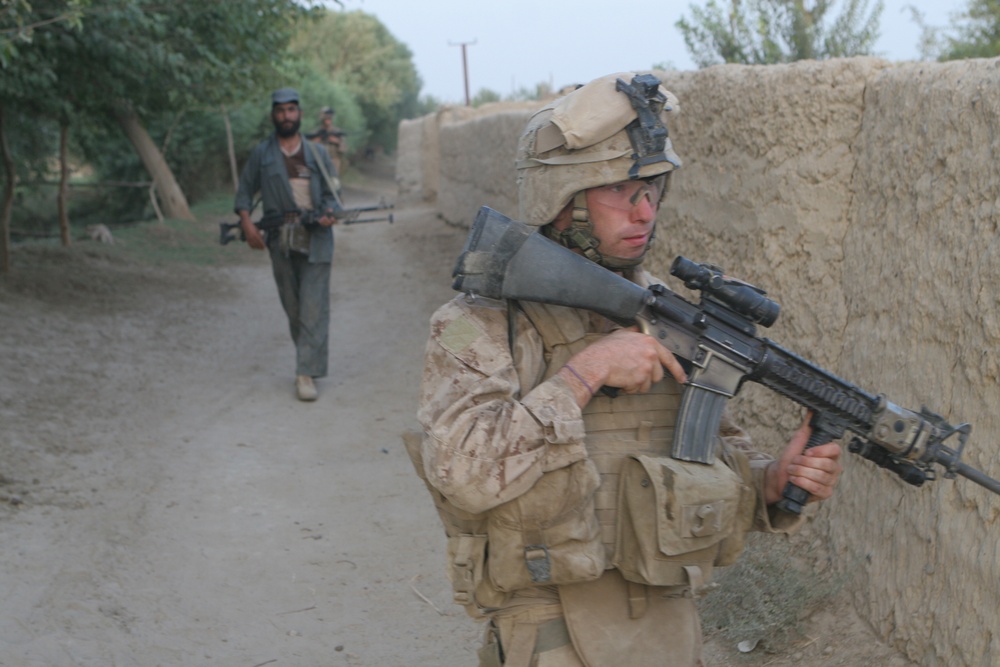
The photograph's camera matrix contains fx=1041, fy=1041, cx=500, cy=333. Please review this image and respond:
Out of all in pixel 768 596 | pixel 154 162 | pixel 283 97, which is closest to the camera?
pixel 768 596

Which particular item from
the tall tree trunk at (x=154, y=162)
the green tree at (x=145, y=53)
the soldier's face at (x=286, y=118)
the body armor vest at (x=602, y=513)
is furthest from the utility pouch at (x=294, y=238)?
the tall tree trunk at (x=154, y=162)

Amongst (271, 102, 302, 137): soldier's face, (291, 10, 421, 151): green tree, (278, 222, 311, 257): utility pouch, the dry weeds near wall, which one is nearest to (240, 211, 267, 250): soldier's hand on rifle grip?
→ (278, 222, 311, 257): utility pouch

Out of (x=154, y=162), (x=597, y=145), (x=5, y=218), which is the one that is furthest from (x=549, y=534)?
(x=154, y=162)

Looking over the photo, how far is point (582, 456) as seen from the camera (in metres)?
1.97

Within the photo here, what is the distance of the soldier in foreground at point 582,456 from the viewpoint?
1.95m

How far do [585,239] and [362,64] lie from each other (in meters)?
41.4

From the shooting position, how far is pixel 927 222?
3020mm

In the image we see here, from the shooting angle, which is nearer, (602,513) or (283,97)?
(602,513)

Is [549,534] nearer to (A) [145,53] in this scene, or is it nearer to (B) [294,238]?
(B) [294,238]

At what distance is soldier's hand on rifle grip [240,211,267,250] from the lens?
7.04 metres

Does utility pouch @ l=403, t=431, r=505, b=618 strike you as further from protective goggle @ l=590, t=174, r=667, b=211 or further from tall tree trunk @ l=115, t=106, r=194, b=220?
tall tree trunk @ l=115, t=106, r=194, b=220

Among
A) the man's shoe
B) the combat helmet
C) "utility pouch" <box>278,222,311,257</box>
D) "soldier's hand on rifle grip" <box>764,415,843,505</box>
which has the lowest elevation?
the man's shoe

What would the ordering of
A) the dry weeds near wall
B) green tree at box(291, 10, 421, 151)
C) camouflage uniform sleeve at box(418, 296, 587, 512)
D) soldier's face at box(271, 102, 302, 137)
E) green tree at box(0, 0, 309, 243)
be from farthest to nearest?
green tree at box(291, 10, 421, 151) < green tree at box(0, 0, 309, 243) < soldier's face at box(271, 102, 302, 137) < the dry weeds near wall < camouflage uniform sleeve at box(418, 296, 587, 512)

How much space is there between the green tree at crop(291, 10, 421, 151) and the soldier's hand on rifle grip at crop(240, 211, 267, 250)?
3310cm
